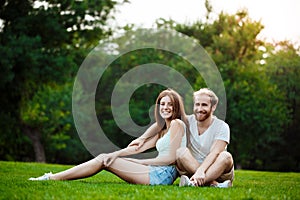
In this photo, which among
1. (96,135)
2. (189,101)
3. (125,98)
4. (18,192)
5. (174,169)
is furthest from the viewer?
(125,98)

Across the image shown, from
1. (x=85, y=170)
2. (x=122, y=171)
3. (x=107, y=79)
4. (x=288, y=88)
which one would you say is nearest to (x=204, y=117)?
(x=122, y=171)

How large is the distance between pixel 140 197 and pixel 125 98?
27.8 meters

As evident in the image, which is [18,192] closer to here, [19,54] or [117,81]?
[19,54]

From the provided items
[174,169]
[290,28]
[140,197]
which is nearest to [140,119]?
[290,28]

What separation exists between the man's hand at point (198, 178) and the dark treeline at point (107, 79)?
55.3 ft

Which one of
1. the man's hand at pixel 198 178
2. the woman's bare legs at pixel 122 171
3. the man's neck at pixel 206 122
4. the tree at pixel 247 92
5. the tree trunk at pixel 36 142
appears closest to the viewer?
the man's hand at pixel 198 178

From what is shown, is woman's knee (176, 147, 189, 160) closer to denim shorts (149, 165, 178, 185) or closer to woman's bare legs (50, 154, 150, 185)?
denim shorts (149, 165, 178, 185)

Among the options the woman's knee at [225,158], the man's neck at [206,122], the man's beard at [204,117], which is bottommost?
the woman's knee at [225,158]

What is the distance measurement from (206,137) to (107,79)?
1155 inches

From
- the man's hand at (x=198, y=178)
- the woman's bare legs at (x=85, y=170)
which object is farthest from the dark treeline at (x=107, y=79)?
the man's hand at (x=198, y=178)

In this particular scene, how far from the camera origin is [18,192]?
20.5 ft

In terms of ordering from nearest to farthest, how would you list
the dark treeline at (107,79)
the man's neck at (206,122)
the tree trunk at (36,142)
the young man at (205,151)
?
the young man at (205,151), the man's neck at (206,122), the dark treeline at (107,79), the tree trunk at (36,142)

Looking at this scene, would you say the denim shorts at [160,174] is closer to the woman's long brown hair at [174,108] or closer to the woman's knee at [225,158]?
the woman's long brown hair at [174,108]

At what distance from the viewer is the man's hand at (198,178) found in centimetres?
724
